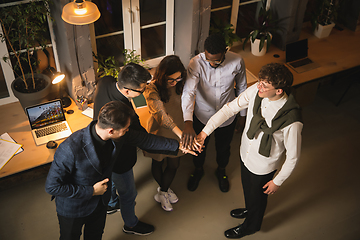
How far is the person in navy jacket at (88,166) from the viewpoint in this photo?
2191 mm

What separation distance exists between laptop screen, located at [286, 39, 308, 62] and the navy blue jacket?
2.80 meters

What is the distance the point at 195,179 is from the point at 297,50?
2271 mm

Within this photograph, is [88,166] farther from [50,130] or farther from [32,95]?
[32,95]

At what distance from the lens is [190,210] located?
371 cm

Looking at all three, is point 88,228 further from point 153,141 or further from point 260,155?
point 260,155

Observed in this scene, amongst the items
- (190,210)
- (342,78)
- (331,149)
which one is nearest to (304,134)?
(331,149)

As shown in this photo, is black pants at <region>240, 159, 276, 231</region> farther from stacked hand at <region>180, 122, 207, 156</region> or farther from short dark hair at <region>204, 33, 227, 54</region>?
short dark hair at <region>204, 33, 227, 54</region>

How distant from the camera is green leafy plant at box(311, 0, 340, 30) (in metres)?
4.90

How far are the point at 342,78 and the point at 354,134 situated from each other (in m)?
1.18

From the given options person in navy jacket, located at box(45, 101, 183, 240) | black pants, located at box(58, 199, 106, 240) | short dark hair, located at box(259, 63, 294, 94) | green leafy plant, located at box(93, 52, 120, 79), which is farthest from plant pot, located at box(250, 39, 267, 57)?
black pants, located at box(58, 199, 106, 240)

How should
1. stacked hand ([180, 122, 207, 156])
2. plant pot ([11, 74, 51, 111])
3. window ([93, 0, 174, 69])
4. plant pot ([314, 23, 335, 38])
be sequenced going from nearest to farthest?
stacked hand ([180, 122, 207, 156]), plant pot ([11, 74, 51, 111]), window ([93, 0, 174, 69]), plant pot ([314, 23, 335, 38])

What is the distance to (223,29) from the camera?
4.39 m

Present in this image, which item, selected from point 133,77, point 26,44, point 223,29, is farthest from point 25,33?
point 223,29

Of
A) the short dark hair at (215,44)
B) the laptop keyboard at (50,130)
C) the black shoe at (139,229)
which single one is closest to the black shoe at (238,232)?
the black shoe at (139,229)
